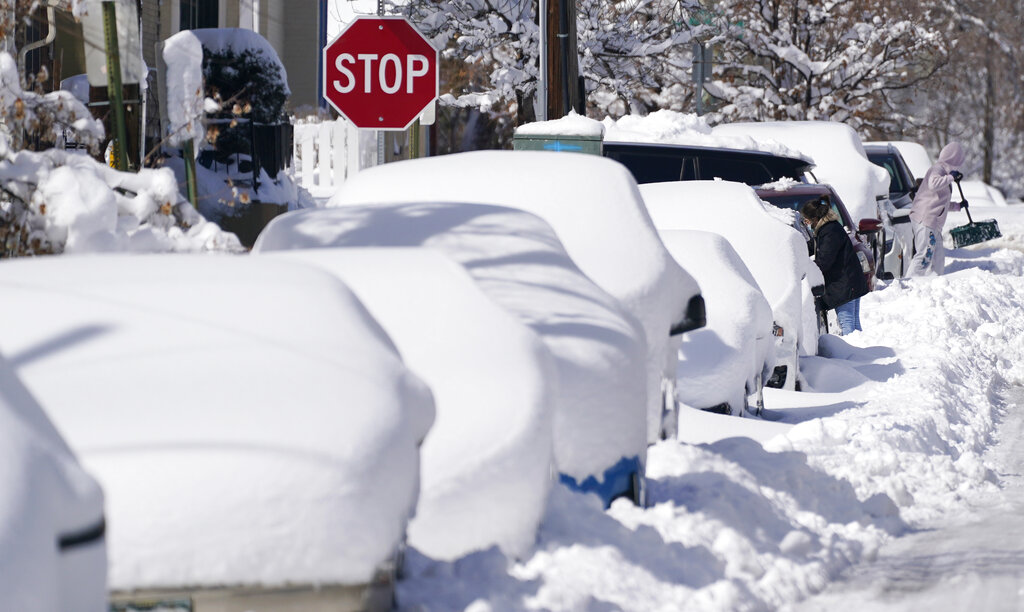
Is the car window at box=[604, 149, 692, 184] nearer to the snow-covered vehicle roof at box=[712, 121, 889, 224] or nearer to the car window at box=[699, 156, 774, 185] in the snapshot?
the car window at box=[699, 156, 774, 185]

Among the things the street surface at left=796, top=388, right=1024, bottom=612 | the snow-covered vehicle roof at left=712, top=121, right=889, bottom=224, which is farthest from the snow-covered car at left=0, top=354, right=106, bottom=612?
the snow-covered vehicle roof at left=712, top=121, right=889, bottom=224

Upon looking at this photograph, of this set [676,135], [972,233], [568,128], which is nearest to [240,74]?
[568,128]

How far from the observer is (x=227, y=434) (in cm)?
385

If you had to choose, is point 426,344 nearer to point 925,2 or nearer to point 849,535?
point 849,535

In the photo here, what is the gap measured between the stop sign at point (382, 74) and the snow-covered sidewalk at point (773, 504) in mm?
3143

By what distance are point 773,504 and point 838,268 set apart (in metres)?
7.76

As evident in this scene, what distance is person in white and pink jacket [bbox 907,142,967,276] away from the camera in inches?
802

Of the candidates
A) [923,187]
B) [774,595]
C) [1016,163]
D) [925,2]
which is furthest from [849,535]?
[1016,163]

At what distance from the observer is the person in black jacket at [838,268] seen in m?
14.1

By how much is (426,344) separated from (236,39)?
10.9m

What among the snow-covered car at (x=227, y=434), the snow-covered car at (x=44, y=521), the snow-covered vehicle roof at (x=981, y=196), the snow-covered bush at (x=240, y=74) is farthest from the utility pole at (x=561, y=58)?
the snow-covered vehicle roof at (x=981, y=196)

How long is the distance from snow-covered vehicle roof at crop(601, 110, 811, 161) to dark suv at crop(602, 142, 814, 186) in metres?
0.07

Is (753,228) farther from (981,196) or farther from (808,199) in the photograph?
(981,196)

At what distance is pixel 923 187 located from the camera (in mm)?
20672
